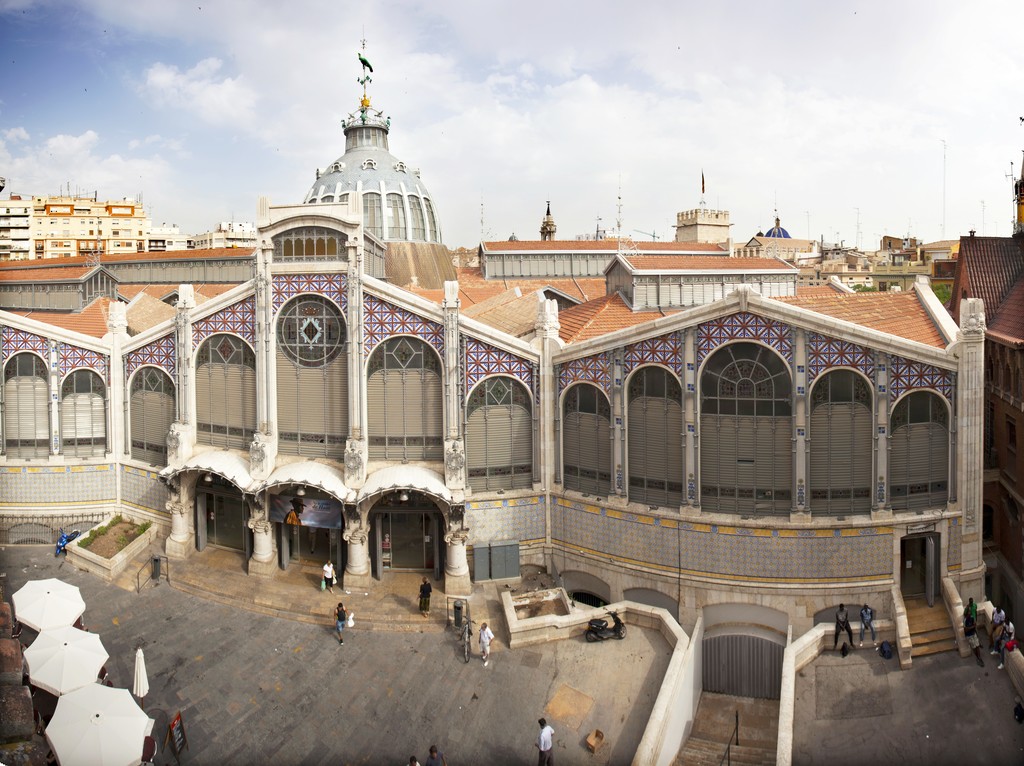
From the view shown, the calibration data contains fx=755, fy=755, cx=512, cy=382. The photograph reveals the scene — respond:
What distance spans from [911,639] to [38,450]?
4033cm

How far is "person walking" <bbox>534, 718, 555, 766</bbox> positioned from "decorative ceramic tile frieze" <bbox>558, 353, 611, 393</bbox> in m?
13.4

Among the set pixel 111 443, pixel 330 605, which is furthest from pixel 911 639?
pixel 111 443

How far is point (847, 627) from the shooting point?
2797 cm

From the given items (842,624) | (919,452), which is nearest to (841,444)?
(919,452)

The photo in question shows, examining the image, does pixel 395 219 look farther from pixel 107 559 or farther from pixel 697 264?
pixel 107 559

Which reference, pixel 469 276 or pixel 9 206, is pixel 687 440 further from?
pixel 9 206

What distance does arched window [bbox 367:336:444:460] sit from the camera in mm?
32500

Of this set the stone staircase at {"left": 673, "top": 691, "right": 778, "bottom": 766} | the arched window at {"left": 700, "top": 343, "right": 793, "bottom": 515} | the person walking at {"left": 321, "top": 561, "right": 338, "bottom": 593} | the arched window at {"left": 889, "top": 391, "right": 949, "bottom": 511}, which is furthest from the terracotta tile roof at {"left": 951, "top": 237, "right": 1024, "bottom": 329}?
the person walking at {"left": 321, "top": 561, "right": 338, "bottom": 593}

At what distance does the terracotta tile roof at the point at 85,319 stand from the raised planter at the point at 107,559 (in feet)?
36.1

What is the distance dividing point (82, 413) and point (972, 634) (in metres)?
40.6

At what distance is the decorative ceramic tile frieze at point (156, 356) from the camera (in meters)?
36.5

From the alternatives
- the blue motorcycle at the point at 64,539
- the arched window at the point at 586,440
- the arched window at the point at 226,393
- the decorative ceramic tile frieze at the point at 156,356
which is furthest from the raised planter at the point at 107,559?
the arched window at the point at 586,440

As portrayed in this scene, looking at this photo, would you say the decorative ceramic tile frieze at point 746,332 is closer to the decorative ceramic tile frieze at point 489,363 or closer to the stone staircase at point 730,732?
the decorative ceramic tile frieze at point 489,363

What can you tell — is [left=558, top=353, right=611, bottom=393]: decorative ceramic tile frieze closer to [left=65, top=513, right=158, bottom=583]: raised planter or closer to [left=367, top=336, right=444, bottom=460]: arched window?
[left=367, top=336, right=444, bottom=460]: arched window
